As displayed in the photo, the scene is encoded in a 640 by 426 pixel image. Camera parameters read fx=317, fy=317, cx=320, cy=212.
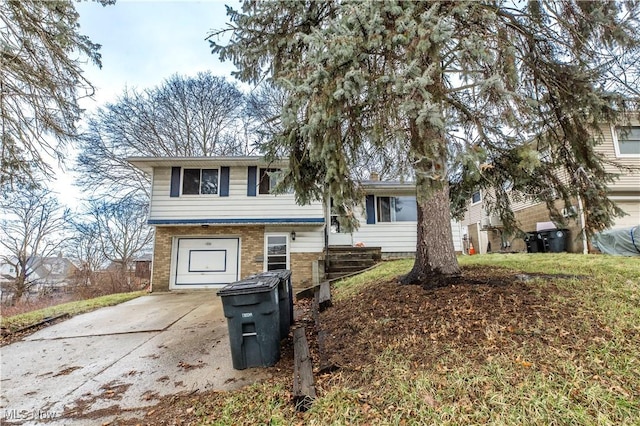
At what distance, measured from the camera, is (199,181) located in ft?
33.8

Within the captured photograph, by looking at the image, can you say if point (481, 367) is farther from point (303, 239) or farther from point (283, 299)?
point (303, 239)

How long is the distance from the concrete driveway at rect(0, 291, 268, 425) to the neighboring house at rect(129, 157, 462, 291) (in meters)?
3.57

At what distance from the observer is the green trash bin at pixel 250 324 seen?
132 inches

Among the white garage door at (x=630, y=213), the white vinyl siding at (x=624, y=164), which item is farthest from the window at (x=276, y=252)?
the white garage door at (x=630, y=213)

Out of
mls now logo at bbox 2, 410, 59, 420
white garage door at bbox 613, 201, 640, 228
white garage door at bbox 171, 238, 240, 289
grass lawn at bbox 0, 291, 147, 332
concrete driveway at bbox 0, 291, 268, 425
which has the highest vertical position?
white garage door at bbox 613, 201, 640, 228

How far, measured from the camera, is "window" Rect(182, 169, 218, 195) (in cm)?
1021

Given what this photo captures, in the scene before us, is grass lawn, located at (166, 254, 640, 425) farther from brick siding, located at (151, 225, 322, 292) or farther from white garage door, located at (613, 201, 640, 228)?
white garage door, located at (613, 201, 640, 228)

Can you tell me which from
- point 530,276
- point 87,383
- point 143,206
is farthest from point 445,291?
point 143,206

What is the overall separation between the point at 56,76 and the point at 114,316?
4729 millimetres

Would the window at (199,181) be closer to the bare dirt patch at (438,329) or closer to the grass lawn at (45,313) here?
the grass lawn at (45,313)

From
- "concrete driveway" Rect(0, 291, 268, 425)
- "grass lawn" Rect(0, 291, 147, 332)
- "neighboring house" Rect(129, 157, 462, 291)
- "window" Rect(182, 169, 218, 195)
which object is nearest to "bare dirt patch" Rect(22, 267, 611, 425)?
"concrete driveway" Rect(0, 291, 268, 425)

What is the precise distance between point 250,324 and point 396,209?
8556 mm

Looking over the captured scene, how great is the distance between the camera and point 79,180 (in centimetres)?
1362

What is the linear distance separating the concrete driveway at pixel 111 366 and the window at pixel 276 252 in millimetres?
3856
